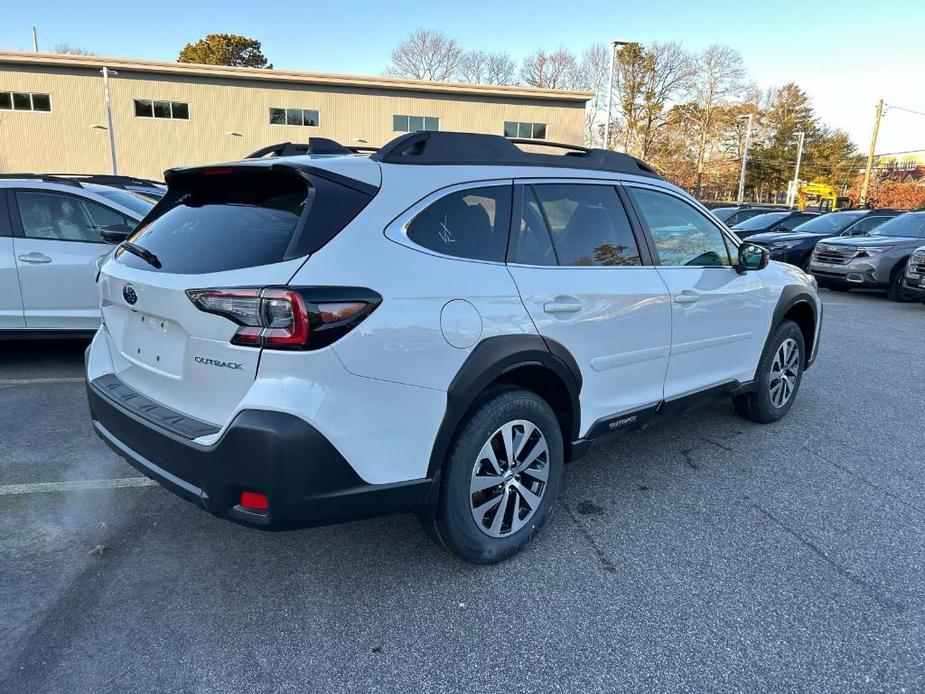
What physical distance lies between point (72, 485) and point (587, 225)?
124 inches

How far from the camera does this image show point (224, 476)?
219 centimetres

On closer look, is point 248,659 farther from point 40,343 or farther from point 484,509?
point 40,343

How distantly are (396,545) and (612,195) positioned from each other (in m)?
2.13

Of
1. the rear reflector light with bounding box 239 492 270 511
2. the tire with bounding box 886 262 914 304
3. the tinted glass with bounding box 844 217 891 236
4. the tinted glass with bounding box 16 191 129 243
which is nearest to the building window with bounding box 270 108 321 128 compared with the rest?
the tinted glass with bounding box 844 217 891 236

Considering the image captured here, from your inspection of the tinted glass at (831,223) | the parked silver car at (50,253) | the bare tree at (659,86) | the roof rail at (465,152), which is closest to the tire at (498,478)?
the roof rail at (465,152)

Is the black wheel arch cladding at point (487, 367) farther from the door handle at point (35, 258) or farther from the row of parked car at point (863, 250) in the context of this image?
the row of parked car at point (863, 250)

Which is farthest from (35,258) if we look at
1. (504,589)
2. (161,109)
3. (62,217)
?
(161,109)

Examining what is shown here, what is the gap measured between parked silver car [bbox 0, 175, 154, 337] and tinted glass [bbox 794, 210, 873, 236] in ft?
47.7

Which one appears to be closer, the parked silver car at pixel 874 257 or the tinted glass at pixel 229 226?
the tinted glass at pixel 229 226

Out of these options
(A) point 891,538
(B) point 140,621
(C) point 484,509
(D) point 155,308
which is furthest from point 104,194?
(A) point 891,538

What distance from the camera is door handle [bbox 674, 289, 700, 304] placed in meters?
3.53

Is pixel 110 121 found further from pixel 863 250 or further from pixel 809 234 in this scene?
pixel 863 250

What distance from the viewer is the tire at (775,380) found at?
4.52 meters

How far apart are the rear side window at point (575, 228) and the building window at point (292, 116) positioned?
3277cm
